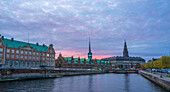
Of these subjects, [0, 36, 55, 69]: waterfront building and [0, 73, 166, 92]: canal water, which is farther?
[0, 36, 55, 69]: waterfront building

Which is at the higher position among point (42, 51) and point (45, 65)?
point (42, 51)

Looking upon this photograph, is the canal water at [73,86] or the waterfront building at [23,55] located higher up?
the waterfront building at [23,55]

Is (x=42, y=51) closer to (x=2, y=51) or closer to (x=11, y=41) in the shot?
(x=11, y=41)

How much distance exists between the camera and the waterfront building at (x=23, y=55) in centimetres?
10107

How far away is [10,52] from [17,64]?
8.95m

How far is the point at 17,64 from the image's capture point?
108000 millimetres

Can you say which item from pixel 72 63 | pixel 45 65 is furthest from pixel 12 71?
pixel 72 63

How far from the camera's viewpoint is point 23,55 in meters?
114

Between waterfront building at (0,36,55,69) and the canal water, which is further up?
waterfront building at (0,36,55,69)

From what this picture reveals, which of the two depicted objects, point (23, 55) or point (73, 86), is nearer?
point (73, 86)

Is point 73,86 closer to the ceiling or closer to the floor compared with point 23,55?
closer to the floor

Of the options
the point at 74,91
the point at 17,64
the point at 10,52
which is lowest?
the point at 74,91

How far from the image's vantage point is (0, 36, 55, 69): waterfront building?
10107 cm

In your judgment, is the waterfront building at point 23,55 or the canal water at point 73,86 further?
the waterfront building at point 23,55
